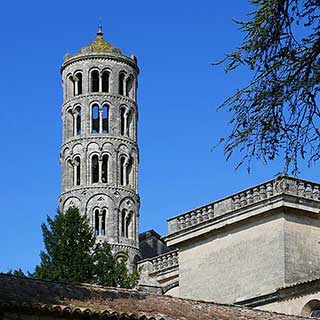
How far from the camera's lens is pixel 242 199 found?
3859cm

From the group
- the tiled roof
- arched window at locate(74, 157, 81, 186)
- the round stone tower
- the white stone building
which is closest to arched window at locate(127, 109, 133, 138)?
the round stone tower

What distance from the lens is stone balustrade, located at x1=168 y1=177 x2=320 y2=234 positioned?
37.3 m

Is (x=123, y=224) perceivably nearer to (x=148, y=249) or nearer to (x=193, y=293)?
(x=148, y=249)

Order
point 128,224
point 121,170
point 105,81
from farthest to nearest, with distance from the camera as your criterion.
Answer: point 105,81
point 121,170
point 128,224

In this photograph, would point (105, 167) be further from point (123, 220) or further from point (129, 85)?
point (129, 85)

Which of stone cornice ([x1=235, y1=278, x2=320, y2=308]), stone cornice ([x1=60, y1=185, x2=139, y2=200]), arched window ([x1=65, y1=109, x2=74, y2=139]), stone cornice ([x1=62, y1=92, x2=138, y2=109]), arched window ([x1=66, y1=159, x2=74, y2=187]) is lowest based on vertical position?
stone cornice ([x1=235, y1=278, x2=320, y2=308])

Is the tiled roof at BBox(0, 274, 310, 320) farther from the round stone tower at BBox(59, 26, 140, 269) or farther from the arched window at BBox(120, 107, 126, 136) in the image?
the arched window at BBox(120, 107, 126, 136)

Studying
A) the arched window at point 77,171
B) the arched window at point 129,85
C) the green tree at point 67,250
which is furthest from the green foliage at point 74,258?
the arched window at point 129,85

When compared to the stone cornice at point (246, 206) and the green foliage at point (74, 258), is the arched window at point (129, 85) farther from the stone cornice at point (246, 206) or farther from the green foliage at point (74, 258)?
the stone cornice at point (246, 206)

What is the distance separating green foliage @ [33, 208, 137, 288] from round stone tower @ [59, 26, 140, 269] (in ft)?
89.3

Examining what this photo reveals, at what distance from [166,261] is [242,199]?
11836mm

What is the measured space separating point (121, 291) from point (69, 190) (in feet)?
165

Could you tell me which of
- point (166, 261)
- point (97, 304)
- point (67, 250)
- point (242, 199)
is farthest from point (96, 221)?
point (97, 304)

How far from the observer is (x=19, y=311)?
21797 mm
